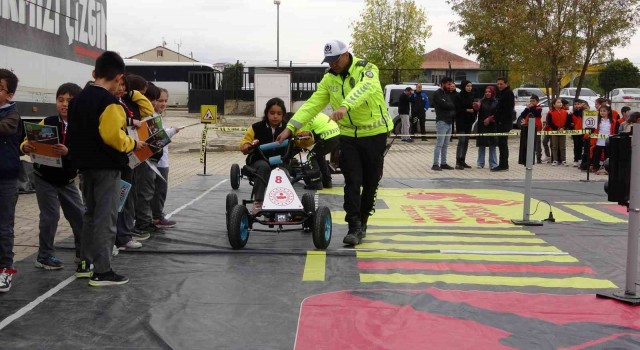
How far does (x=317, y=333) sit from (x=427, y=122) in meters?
22.7

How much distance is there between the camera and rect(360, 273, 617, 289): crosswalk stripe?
5609 millimetres

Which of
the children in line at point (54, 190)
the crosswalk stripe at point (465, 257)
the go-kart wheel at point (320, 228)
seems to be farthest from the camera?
the go-kart wheel at point (320, 228)

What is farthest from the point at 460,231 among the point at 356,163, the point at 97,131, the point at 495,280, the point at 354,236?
the point at 97,131

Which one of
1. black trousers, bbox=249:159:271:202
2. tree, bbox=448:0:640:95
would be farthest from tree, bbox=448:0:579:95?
black trousers, bbox=249:159:271:202

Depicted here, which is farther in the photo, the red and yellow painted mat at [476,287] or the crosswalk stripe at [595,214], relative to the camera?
the crosswalk stripe at [595,214]

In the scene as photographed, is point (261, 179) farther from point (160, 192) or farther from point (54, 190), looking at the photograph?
point (54, 190)

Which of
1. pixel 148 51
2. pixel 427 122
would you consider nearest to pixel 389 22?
pixel 427 122

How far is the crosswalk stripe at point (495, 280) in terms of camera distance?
18.4ft

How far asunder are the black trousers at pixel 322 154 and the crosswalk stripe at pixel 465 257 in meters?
2.66

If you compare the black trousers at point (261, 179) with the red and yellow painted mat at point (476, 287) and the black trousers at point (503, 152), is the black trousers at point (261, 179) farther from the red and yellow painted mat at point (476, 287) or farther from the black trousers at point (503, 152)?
the black trousers at point (503, 152)

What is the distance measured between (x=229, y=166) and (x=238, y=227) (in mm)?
10208

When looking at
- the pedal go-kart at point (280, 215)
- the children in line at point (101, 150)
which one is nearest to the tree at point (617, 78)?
→ the pedal go-kart at point (280, 215)

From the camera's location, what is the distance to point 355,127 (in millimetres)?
7016

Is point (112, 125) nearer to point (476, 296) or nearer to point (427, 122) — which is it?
point (476, 296)
